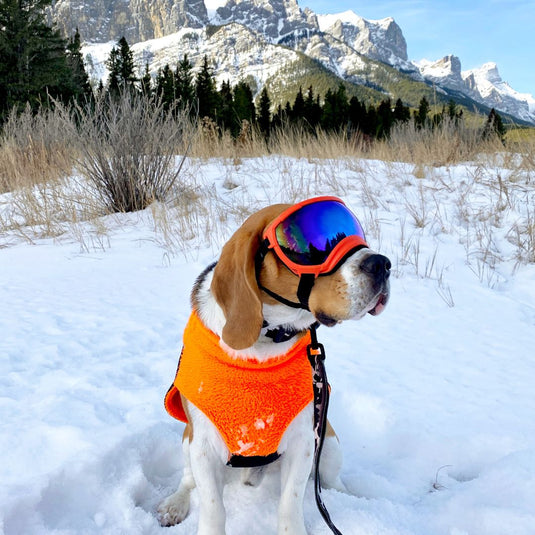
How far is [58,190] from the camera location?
7.23 meters

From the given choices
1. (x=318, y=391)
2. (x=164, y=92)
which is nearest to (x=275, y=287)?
(x=318, y=391)

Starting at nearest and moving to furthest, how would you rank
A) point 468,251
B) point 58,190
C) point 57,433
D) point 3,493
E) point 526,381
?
point 3,493 → point 57,433 → point 526,381 → point 468,251 → point 58,190

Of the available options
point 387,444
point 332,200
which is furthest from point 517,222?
point 332,200

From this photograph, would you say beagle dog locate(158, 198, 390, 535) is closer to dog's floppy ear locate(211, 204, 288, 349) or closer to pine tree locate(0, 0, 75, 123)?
dog's floppy ear locate(211, 204, 288, 349)

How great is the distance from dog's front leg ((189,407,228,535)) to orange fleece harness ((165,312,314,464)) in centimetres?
4

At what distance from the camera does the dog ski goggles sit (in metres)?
1.58

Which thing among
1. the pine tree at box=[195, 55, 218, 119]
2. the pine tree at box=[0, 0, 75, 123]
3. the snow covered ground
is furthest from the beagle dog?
the pine tree at box=[195, 55, 218, 119]

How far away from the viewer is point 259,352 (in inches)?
66.7

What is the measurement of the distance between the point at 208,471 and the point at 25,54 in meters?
32.5

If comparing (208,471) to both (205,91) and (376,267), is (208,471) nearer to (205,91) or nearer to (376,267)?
(376,267)

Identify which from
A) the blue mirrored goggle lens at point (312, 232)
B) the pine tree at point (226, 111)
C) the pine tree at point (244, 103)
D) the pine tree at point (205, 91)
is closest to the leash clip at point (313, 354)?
the blue mirrored goggle lens at point (312, 232)

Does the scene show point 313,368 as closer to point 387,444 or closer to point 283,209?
point 283,209

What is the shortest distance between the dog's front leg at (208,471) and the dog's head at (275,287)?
36 centimetres

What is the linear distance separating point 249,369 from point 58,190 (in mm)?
6727
